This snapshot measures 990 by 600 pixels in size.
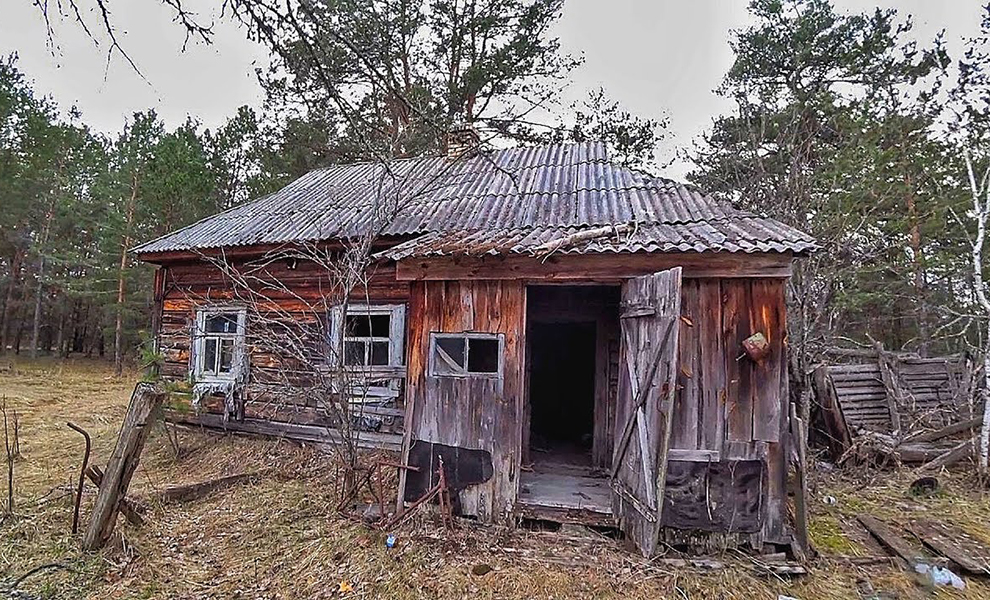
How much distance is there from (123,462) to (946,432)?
9.77 m

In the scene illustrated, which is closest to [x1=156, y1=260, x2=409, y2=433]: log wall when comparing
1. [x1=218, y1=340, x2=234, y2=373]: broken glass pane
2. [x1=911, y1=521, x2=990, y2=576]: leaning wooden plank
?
[x1=218, y1=340, x2=234, y2=373]: broken glass pane

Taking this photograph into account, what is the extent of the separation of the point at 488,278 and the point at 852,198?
28.8 feet

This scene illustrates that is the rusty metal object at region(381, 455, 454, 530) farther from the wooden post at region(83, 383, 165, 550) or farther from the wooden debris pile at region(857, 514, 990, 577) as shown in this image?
the wooden debris pile at region(857, 514, 990, 577)

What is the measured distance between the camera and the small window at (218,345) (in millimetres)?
8203

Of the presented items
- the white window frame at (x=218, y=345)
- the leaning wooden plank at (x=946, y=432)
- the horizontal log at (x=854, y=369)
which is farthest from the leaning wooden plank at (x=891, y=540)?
the white window frame at (x=218, y=345)

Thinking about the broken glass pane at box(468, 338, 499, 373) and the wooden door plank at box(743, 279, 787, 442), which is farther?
the broken glass pane at box(468, 338, 499, 373)

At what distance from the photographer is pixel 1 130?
18.4 metres

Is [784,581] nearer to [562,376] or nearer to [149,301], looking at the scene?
[562,376]

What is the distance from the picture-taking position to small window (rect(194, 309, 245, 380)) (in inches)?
323

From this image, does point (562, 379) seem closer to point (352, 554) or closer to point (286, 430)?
point (286, 430)

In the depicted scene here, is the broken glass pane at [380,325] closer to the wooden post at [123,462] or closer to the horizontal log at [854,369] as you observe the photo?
the wooden post at [123,462]

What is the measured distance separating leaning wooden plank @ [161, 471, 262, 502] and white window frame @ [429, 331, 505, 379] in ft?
10.7

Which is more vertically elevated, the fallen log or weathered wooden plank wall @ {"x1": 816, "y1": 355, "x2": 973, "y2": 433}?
the fallen log

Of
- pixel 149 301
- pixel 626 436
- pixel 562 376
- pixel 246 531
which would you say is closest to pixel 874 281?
pixel 562 376
